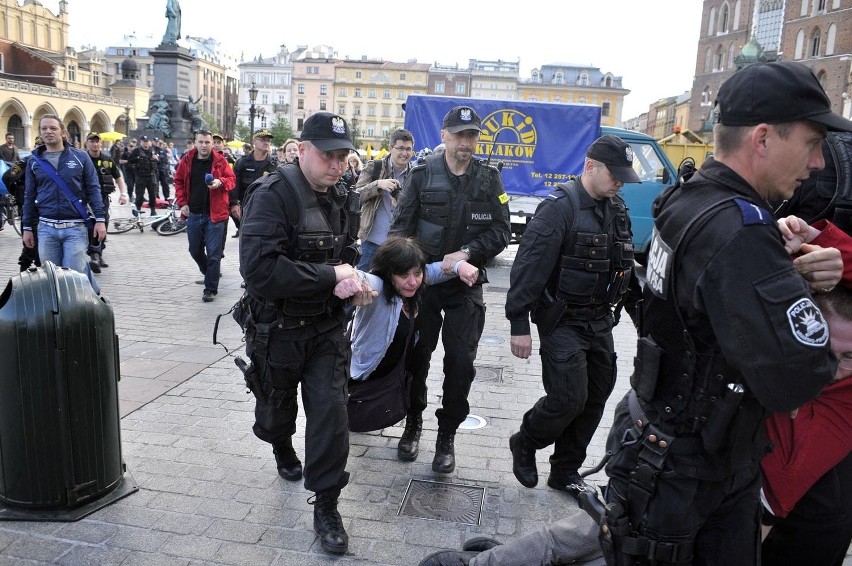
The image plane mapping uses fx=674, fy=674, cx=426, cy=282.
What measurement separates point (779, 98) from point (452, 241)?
2.69m

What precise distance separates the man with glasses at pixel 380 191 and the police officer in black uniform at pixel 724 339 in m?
4.52

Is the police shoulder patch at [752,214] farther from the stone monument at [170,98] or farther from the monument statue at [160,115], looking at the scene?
the monument statue at [160,115]

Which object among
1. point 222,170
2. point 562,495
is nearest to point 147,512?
point 562,495

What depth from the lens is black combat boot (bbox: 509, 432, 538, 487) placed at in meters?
3.97

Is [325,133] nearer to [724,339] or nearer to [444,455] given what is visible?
[444,455]

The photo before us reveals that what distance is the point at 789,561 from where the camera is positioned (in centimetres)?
254

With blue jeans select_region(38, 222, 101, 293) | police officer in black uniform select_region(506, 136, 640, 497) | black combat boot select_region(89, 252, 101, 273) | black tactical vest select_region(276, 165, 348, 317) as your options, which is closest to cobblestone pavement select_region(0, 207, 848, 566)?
police officer in black uniform select_region(506, 136, 640, 497)

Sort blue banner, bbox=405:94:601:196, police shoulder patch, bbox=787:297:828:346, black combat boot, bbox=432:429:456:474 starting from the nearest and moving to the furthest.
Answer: police shoulder patch, bbox=787:297:828:346 → black combat boot, bbox=432:429:456:474 → blue banner, bbox=405:94:601:196

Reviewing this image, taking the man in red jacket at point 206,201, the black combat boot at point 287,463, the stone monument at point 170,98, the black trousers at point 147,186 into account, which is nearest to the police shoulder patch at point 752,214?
the black combat boot at point 287,463

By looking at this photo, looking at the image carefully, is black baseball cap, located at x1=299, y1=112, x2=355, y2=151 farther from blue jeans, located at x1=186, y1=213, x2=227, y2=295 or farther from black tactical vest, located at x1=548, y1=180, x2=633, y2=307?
blue jeans, located at x1=186, y1=213, x2=227, y2=295

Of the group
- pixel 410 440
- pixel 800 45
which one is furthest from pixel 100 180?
pixel 800 45

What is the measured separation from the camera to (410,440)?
4.44 m

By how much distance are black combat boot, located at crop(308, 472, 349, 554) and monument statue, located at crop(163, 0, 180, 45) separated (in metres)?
31.1

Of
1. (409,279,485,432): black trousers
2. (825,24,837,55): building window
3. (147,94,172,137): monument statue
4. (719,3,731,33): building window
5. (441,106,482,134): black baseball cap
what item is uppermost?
(719,3,731,33): building window
